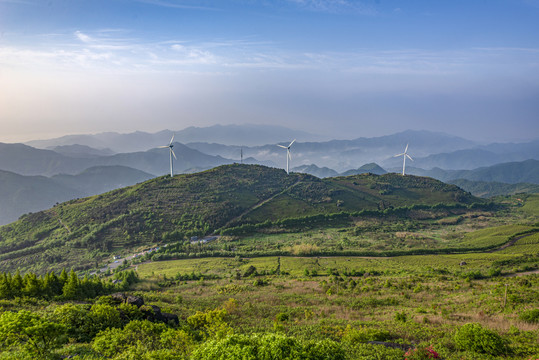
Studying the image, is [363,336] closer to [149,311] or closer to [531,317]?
[531,317]

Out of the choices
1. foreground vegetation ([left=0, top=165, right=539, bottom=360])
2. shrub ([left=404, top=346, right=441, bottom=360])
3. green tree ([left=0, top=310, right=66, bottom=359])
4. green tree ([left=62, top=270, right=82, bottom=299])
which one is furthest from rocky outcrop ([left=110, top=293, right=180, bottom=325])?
shrub ([left=404, top=346, right=441, bottom=360])

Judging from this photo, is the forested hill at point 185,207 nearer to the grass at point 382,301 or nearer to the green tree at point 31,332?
the grass at point 382,301

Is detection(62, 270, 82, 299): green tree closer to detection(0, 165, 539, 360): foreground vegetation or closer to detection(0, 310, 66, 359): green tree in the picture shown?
detection(0, 165, 539, 360): foreground vegetation

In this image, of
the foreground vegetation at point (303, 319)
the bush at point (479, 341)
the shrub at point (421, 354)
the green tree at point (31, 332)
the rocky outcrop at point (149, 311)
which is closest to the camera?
the green tree at point (31, 332)

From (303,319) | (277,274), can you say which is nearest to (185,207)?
(277,274)

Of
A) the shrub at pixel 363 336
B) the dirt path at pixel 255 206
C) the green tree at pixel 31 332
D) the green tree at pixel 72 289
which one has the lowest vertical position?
the dirt path at pixel 255 206

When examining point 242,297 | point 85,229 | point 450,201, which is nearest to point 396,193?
point 450,201

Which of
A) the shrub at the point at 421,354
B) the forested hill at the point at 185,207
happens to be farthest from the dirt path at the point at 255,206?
the shrub at the point at 421,354
